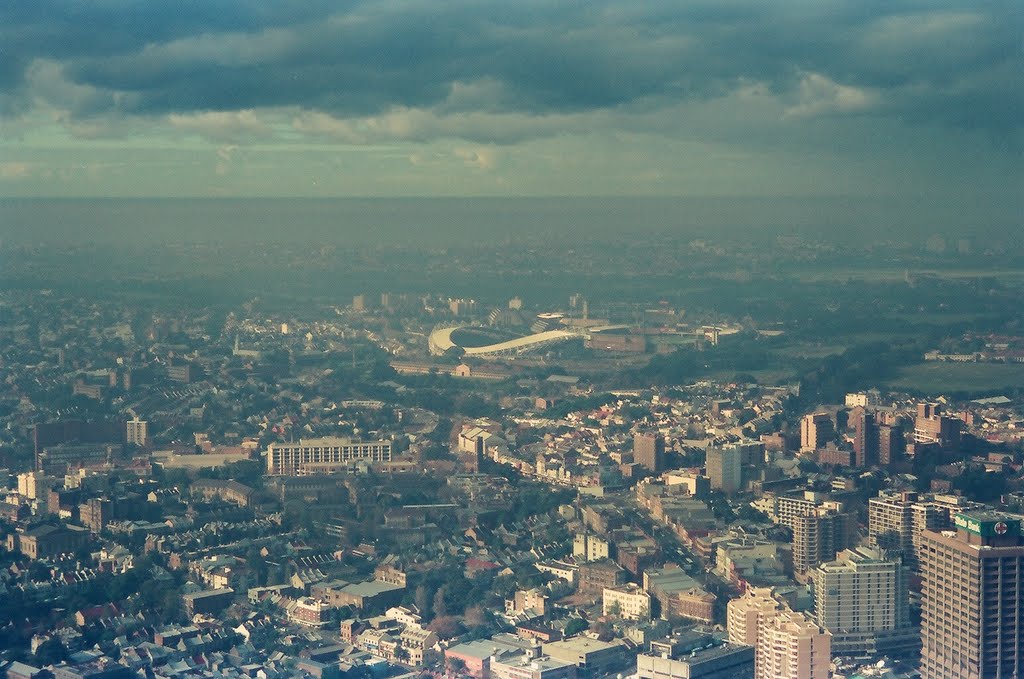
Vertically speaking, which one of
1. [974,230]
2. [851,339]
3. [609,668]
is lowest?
[609,668]

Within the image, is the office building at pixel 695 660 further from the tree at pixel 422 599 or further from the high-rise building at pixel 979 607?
the tree at pixel 422 599

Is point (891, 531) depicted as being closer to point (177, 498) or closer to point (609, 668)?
point (609, 668)

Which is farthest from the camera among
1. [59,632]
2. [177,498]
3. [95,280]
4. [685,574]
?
[95,280]

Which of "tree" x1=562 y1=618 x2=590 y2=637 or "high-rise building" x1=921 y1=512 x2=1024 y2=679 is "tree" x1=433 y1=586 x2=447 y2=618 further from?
"high-rise building" x1=921 y1=512 x2=1024 y2=679

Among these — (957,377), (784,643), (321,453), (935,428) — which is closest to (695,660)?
(784,643)

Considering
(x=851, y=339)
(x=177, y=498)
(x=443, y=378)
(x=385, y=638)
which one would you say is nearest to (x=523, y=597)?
(x=385, y=638)

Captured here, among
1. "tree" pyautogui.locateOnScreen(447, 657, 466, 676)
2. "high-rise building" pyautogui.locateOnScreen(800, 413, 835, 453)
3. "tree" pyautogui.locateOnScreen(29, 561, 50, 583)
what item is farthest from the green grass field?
"tree" pyautogui.locateOnScreen(29, 561, 50, 583)
